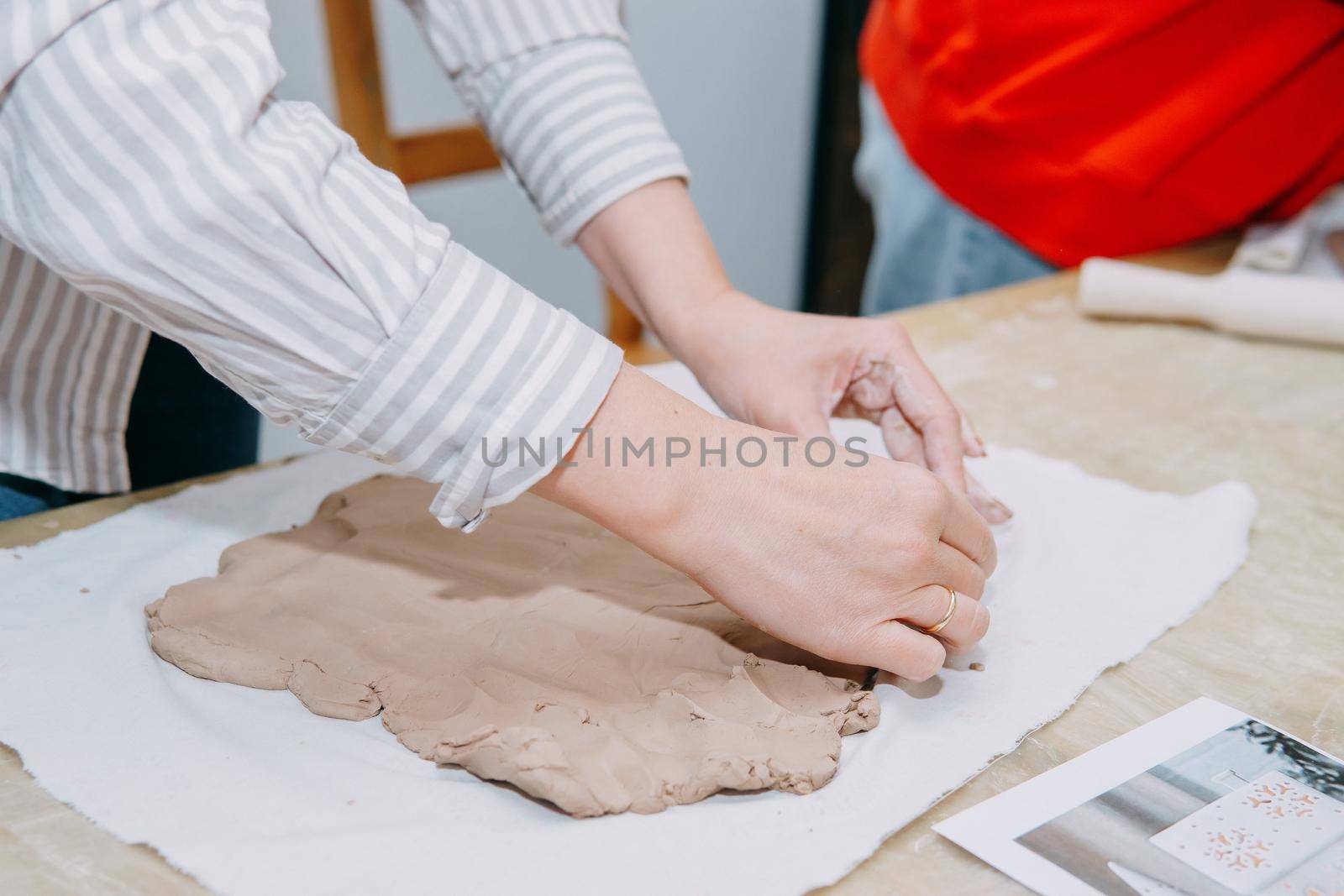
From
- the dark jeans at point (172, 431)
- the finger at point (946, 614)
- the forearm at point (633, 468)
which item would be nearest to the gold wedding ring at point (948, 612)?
the finger at point (946, 614)

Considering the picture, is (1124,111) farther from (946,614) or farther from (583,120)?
(946,614)

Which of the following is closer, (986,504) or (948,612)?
(948,612)

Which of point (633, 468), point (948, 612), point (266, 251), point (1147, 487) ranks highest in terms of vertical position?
point (266, 251)

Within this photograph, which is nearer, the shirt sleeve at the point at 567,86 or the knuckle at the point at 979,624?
the knuckle at the point at 979,624

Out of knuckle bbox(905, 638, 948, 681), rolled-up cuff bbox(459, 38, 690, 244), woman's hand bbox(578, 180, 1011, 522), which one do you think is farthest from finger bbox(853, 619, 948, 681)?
rolled-up cuff bbox(459, 38, 690, 244)

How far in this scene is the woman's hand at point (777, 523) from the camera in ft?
2.26

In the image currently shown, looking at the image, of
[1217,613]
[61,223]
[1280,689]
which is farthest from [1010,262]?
[61,223]

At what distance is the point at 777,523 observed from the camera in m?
0.70

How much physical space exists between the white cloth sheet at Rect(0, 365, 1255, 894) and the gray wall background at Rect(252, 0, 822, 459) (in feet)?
4.91

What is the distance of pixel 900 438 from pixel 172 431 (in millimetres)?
766

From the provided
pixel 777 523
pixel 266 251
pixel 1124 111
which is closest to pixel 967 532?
pixel 777 523

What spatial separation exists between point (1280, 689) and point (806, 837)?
415 millimetres

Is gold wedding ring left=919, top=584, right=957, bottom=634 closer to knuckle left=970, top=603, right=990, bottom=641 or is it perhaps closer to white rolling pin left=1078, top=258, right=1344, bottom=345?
knuckle left=970, top=603, right=990, bottom=641

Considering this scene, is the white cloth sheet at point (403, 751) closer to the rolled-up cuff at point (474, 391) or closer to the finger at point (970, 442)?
the finger at point (970, 442)
